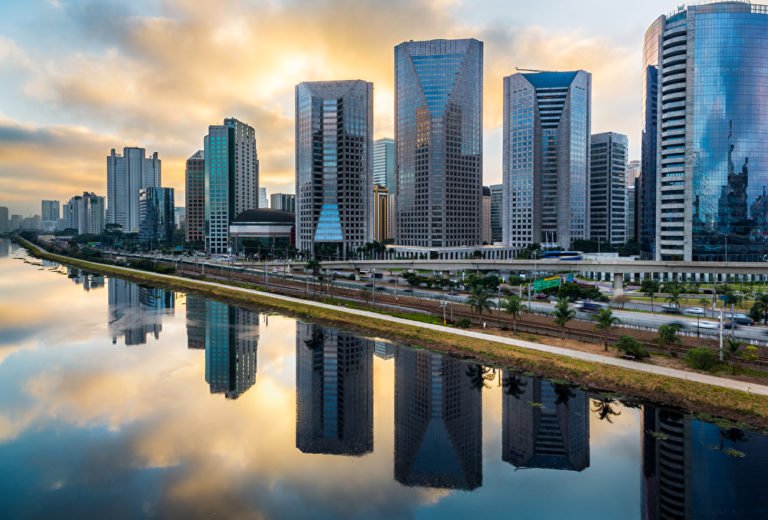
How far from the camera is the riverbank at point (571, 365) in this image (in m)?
41.7

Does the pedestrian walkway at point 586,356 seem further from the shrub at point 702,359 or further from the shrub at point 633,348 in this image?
the shrub at point 702,359

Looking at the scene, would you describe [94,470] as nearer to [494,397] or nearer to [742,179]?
[494,397]

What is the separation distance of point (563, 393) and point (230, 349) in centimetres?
4662

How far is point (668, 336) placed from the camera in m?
52.6

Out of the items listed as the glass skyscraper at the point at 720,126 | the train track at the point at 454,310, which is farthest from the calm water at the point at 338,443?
the glass skyscraper at the point at 720,126

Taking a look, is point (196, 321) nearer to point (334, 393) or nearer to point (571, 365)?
point (334, 393)

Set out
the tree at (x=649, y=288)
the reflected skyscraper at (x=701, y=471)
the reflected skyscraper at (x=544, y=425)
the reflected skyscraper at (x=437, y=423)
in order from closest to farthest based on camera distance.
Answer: the reflected skyscraper at (x=701, y=471)
the reflected skyscraper at (x=437, y=423)
the reflected skyscraper at (x=544, y=425)
the tree at (x=649, y=288)

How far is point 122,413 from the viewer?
1813 inches

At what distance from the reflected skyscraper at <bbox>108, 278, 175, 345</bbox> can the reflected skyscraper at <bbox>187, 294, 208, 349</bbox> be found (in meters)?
Answer: 4.62

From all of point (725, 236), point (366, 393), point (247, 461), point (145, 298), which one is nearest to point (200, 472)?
point (247, 461)

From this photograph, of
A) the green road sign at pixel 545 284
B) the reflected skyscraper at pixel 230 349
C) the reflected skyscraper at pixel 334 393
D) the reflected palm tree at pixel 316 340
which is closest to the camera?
the reflected skyscraper at pixel 334 393

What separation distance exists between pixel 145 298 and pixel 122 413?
78.3 metres

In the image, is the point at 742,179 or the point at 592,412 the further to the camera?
the point at 742,179

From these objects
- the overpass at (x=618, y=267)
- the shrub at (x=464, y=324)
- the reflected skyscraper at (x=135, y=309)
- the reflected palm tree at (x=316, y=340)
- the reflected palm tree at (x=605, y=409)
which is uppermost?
the overpass at (x=618, y=267)
